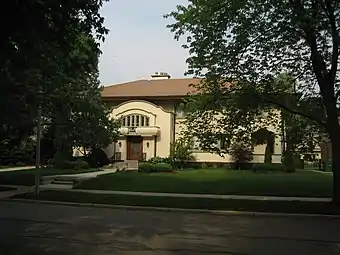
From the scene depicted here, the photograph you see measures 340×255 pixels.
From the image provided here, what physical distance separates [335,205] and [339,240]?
594cm

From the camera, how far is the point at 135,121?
43.8 meters

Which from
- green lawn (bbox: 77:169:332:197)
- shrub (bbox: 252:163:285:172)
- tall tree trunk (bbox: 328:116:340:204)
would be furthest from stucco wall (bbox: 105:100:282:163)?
tall tree trunk (bbox: 328:116:340:204)

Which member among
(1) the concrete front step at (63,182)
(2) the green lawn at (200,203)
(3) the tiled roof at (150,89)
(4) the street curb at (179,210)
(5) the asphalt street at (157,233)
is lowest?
(5) the asphalt street at (157,233)

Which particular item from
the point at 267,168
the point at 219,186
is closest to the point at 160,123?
the point at 267,168

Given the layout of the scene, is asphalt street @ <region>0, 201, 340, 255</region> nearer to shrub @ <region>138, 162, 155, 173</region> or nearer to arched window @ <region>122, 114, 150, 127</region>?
shrub @ <region>138, 162, 155, 173</region>

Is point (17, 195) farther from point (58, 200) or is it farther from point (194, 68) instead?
point (194, 68)

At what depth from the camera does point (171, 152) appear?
40.3 meters

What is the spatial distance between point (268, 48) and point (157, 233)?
301 inches

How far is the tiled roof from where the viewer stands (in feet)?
146

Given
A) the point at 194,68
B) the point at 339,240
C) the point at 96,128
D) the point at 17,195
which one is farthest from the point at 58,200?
the point at 96,128

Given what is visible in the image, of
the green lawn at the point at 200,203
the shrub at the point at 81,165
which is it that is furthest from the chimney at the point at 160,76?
the green lawn at the point at 200,203

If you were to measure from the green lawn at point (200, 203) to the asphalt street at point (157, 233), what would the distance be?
120 cm

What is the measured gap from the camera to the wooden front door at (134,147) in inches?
1743

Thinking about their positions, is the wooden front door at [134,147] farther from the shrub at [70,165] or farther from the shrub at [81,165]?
the shrub at [70,165]
